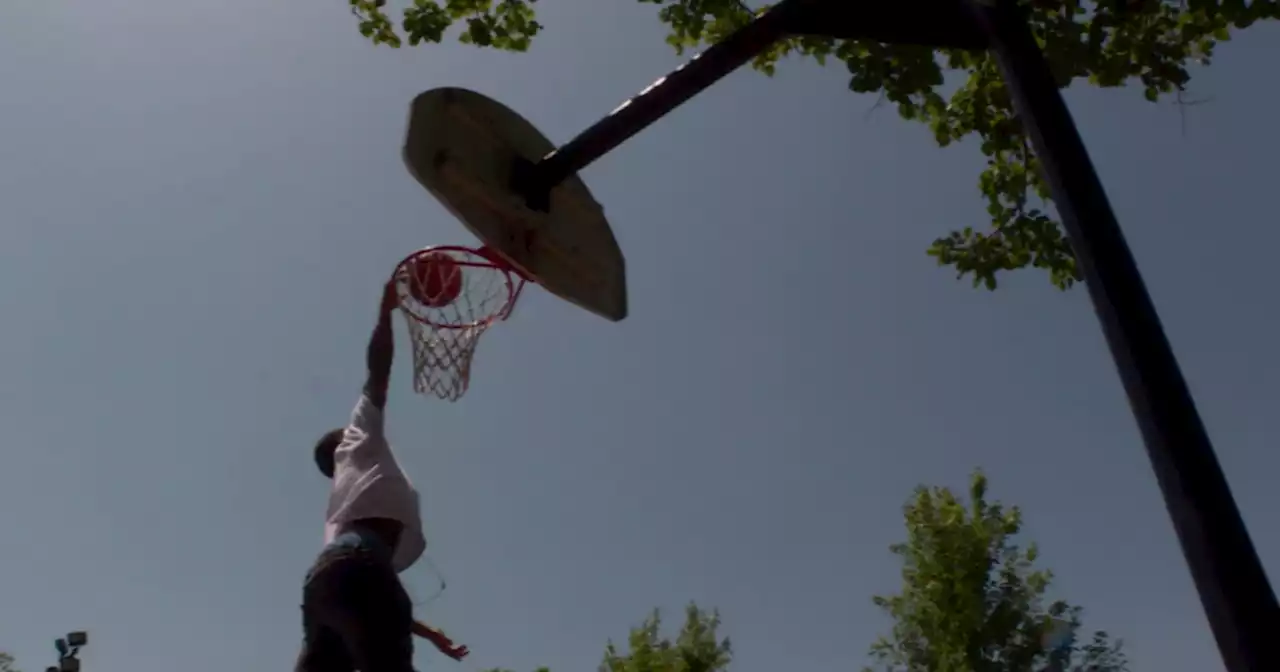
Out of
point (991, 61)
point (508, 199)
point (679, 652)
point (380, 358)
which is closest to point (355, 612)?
point (380, 358)

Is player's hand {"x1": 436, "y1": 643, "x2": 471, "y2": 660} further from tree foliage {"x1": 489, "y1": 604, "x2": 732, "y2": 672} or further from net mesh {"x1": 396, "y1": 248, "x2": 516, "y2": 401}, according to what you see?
tree foliage {"x1": 489, "y1": 604, "x2": 732, "y2": 672}

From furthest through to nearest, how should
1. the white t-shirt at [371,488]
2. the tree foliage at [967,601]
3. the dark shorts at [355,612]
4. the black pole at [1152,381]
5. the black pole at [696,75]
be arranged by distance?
the tree foliage at [967,601]
the black pole at [696,75]
the white t-shirt at [371,488]
the dark shorts at [355,612]
the black pole at [1152,381]

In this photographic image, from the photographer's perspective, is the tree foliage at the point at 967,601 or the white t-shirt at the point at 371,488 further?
the tree foliage at the point at 967,601

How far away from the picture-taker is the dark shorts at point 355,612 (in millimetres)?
3334

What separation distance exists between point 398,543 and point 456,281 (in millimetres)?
1805

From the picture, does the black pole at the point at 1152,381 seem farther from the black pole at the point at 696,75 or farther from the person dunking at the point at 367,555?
the person dunking at the point at 367,555

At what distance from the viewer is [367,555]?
3.51 meters

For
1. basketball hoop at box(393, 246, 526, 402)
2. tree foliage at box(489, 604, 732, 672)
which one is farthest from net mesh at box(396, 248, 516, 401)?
tree foliage at box(489, 604, 732, 672)

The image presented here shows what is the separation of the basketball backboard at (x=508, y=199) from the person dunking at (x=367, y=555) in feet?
2.31

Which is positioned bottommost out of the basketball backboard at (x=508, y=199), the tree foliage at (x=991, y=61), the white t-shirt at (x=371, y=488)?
the white t-shirt at (x=371, y=488)

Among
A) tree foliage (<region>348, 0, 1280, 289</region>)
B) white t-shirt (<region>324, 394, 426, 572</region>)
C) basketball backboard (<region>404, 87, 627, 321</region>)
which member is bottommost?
white t-shirt (<region>324, 394, 426, 572</region>)

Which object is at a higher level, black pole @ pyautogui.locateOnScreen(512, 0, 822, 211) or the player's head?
black pole @ pyautogui.locateOnScreen(512, 0, 822, 211)

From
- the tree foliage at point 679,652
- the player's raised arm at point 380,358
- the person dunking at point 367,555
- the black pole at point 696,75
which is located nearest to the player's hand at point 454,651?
the person dunking at point 367,555

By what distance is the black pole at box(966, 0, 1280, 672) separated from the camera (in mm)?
2439
